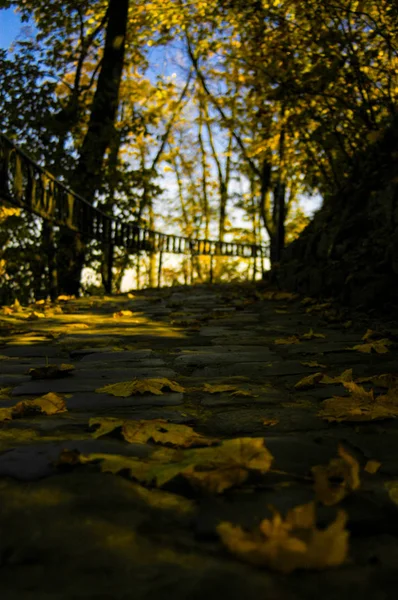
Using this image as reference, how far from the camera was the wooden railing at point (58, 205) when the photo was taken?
523 centimetres

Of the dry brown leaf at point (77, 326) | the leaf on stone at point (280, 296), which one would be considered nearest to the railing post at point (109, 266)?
the leaf on stone at point (280, 296)

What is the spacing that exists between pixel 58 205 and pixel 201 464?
6181 millimetres

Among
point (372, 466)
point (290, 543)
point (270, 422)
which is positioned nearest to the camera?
point (290, 543)

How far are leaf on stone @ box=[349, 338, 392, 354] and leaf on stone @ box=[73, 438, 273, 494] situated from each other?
203cm

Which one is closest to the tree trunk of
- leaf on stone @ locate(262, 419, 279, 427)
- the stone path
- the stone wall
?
the stone wall

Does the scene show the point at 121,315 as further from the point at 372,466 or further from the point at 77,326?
the point at 372,466

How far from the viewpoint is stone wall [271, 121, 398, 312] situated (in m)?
5.07

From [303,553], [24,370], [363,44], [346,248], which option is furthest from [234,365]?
[363,44]

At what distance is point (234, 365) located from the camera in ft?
10.2

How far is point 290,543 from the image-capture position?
0.98 m

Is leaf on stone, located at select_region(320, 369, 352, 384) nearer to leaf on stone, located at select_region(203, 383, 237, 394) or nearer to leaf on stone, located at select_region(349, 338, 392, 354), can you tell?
leaf on stone, located at select_region(203, 383, 237, 394)

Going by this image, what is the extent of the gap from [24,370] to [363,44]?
6.03 metres

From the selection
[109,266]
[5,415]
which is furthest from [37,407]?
[109,266]

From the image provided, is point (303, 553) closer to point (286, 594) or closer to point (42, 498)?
point (286, 594)
